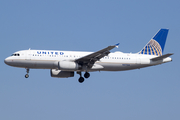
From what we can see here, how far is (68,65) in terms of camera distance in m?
44.6

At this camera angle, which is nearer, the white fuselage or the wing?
the wing

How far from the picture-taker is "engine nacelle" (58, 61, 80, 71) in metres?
44.1

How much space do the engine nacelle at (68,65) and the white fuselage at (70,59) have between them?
559 mm

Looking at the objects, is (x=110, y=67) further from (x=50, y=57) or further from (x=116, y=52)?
(x=50, y=57)

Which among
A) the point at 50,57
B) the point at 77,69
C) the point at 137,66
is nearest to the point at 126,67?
the point at 137,66

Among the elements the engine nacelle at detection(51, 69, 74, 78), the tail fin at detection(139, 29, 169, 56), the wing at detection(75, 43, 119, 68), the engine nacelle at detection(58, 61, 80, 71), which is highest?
the tail fin at detection(139, 29, 169, 56)

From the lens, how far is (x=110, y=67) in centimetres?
4672

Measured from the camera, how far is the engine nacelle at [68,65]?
145 ft

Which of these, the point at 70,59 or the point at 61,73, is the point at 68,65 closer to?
the point at 70,59

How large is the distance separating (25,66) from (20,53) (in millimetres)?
1903

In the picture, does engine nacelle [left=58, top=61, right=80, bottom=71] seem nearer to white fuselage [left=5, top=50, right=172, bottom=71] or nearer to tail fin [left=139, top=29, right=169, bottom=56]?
white fuselage [left=5, top=50, right=172, bottom=71]

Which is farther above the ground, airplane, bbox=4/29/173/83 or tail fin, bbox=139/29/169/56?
tail fin, bbox=139/29/169/56

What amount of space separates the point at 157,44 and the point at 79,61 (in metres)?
13.7

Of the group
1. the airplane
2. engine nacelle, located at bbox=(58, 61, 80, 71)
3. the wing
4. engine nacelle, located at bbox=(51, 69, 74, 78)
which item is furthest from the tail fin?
engine nacelle, located at bbox=(58, 61, 80, 71)
